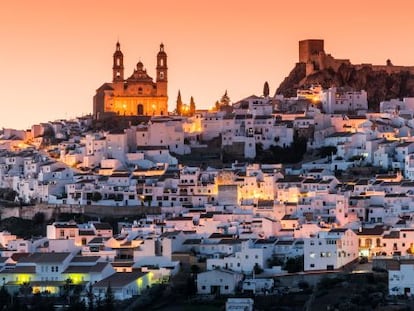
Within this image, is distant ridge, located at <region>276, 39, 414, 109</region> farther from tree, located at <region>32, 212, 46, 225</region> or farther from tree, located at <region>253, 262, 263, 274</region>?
tree, located at <region>253, 262, 263, 274</region>

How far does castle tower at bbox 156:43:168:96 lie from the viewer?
242 feet

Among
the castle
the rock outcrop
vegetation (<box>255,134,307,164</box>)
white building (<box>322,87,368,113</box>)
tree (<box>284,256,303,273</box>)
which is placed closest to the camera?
tree (<box>284,256,303,273</box>)

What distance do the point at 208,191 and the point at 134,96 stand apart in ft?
54.0

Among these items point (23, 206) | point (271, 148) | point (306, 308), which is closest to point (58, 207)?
point (23, 206)

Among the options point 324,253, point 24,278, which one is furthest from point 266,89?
point 24,278

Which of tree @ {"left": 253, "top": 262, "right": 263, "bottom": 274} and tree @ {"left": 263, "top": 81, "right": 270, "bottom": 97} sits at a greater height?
tree @ {"left": 263, "top": 81, "right": 270, "bottom": 97}

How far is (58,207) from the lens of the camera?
191 ft

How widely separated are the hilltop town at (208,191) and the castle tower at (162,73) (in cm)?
7

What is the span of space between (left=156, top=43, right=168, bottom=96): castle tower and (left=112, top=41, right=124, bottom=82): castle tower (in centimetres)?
174

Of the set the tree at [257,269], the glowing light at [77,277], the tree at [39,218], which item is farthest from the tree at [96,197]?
the tree at [257,269]

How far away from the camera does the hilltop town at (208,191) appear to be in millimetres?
47812

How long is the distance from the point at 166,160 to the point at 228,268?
15.5m

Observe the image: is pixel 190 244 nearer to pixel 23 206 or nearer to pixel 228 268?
pixel 228 268

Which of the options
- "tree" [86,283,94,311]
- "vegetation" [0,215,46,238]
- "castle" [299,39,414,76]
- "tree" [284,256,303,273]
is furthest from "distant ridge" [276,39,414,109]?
"tree" [86,283,94,311]
